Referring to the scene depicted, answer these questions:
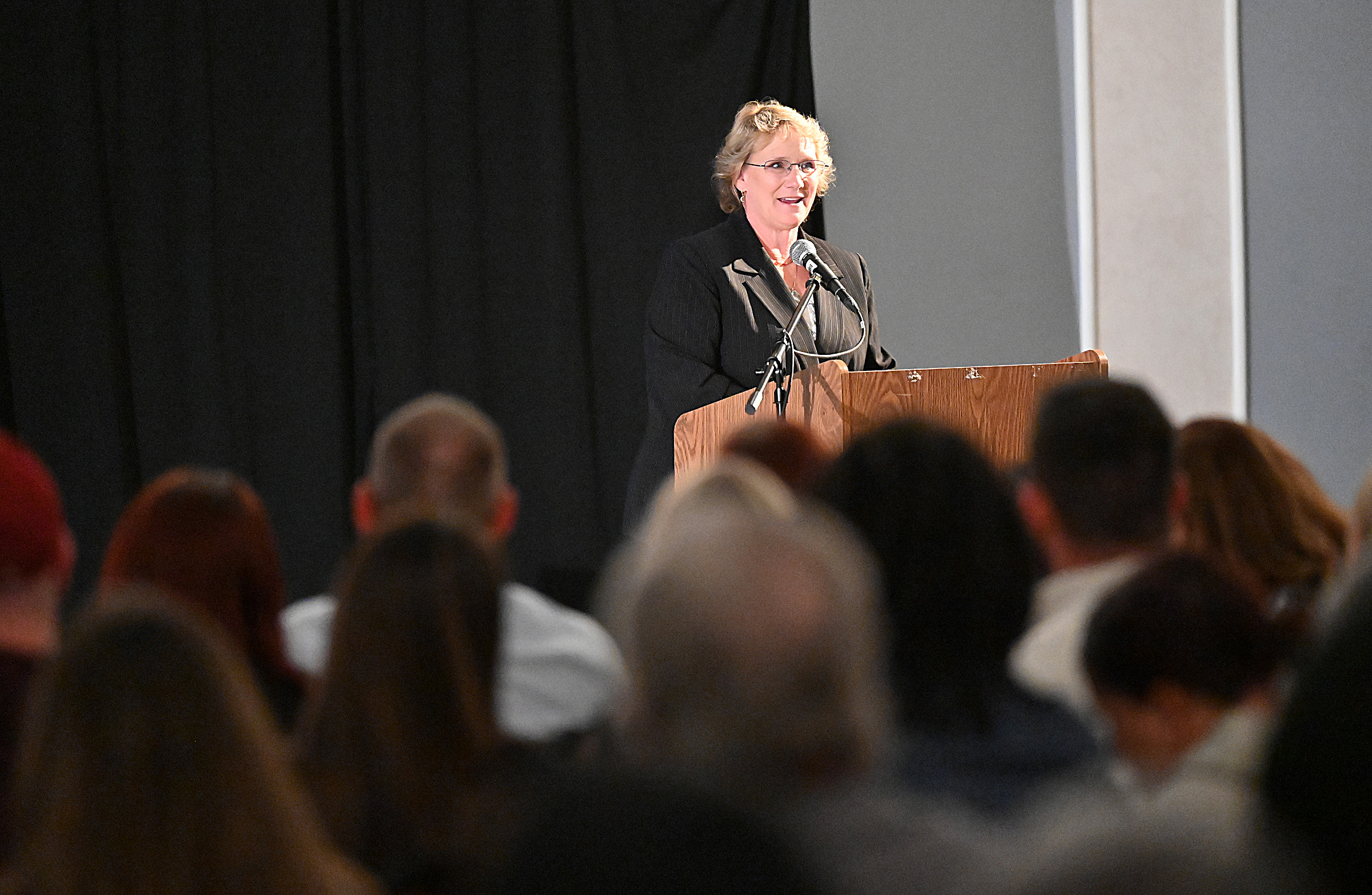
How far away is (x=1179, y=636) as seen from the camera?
A: 1241 mm

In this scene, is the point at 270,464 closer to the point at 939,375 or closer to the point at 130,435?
the point at 130,435

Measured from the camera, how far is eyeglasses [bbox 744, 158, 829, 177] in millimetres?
3816

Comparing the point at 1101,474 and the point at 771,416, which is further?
the point at 771,416

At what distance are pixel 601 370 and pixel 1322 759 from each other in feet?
14.7

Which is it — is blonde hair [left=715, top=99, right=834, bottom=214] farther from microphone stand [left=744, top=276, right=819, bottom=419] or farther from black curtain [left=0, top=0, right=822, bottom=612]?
black curtain [left=0, top=0, right=822, bottom=612]

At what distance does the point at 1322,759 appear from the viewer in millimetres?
884

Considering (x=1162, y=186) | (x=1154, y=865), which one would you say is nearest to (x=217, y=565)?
(x=1154, y=865)

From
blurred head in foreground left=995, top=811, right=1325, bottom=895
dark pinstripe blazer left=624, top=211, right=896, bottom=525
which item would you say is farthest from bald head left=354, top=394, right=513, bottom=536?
dark pinstripe blazer left=624, top=211, right=896, bottom=525

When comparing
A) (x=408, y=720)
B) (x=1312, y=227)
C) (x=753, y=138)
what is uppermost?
(x=753, y=138)

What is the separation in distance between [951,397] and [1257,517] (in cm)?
100

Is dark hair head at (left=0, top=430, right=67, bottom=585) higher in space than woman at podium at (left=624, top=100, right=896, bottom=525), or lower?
lower

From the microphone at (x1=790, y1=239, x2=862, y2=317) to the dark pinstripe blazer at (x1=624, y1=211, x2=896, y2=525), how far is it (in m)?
0.40

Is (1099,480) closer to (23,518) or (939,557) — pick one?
Result: (939,557)

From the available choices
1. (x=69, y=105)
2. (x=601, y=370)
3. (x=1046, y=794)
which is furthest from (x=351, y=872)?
(x=69, y=105)
